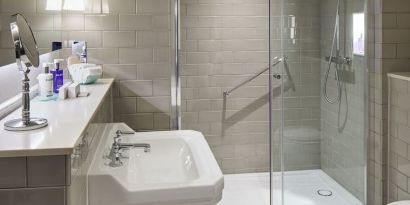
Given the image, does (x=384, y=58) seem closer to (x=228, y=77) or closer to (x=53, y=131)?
(x=228, y=77)

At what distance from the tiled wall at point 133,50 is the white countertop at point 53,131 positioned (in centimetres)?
101

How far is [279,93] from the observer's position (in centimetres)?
363

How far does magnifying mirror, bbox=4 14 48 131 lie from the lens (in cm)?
136

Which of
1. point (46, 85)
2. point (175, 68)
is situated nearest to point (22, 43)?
point (46, 85)

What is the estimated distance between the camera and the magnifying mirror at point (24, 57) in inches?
53.6

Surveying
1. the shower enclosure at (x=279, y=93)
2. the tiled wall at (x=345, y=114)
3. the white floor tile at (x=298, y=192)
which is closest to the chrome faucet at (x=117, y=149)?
the shower enclosure at (x=279, y=93)

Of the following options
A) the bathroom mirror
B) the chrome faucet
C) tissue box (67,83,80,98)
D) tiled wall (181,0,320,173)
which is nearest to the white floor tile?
tiled wall (181,0,320,173)

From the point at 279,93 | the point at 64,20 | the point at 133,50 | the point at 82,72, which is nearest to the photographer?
the point at 82,72

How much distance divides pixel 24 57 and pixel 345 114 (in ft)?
8.43

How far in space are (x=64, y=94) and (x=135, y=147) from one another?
17.1 inches

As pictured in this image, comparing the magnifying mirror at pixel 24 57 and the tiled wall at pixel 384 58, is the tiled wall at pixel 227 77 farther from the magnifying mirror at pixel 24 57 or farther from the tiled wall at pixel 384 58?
the magnifying mirror at pixel 24 57

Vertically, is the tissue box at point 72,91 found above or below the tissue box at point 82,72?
below

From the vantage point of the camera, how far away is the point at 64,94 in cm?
209

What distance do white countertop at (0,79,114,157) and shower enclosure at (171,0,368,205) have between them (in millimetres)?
1399
